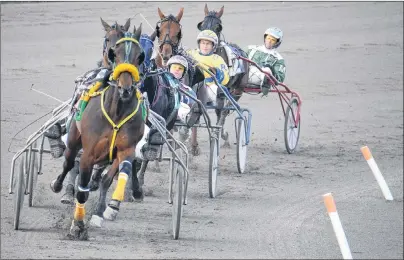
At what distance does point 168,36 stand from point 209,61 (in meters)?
1.18

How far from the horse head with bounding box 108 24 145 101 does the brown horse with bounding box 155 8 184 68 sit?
2747mm

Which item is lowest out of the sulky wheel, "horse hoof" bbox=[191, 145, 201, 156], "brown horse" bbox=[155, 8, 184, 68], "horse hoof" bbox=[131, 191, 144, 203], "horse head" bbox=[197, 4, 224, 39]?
"horse hoof" bbox=[131, 191, 144, 203]

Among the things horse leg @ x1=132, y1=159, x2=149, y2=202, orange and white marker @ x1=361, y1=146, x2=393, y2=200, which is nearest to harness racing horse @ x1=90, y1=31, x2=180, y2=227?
horse leg @ x1=132, y1=159, x2=149, y2=202

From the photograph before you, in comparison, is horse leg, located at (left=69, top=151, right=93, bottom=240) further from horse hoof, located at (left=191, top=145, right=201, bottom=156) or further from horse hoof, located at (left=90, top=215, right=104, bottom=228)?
horse hoof, located at (left=191, top=145, right=201, bottom=156)

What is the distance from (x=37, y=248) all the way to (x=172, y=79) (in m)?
2.82

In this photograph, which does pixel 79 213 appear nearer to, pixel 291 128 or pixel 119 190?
pixel 119 190

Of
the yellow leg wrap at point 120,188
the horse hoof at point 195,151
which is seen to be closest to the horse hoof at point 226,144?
the horse hoof at point 195,151

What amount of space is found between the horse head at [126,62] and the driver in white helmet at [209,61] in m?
3.89

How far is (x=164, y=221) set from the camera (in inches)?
456

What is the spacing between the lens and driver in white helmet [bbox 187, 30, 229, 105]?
14.2m

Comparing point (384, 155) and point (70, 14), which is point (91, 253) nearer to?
point (384, 155)

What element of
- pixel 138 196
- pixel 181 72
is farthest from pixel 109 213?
pixel 181 72

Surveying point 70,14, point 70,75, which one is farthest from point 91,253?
point 70,14

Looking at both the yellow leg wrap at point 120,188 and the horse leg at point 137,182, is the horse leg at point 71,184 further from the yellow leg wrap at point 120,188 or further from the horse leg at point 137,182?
the yellow leg wrap at point 120,188
